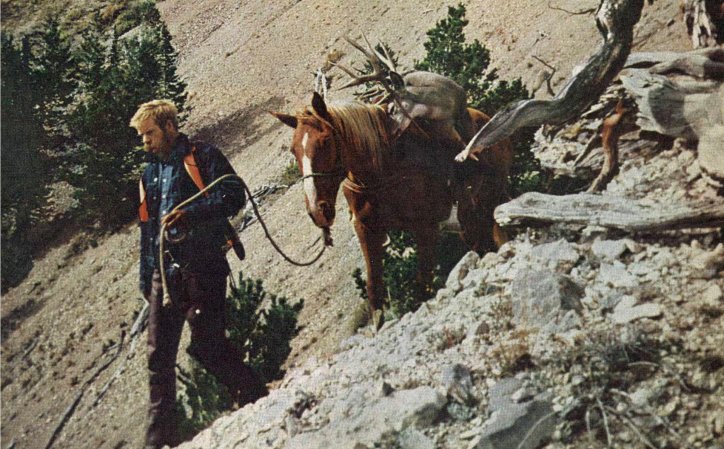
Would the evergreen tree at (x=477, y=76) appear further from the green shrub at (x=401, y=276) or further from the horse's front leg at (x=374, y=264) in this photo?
the horse's front leg at (x=374, y=264)

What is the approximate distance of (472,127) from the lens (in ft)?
13.4

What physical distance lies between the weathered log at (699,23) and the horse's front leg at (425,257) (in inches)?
72.1

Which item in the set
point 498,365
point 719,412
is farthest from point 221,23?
point 719,412

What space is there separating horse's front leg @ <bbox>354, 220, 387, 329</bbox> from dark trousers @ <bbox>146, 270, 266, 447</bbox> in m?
0.74

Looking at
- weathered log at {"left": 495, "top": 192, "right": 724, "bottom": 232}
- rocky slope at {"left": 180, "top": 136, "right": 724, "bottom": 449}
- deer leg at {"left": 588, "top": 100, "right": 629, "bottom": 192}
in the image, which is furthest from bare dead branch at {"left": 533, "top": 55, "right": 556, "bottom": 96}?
weathered log at {"left": 495, "top": 192, "right": 724, "bottom": 232}

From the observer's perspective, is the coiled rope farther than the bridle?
Yes

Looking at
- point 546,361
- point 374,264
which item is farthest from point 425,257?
point 546,361

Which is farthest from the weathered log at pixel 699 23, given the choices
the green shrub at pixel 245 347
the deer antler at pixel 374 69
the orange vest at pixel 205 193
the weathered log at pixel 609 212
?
the orange vest at pixel 205 193

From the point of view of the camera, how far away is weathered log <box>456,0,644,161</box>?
148 inches

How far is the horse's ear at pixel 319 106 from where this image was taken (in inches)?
131

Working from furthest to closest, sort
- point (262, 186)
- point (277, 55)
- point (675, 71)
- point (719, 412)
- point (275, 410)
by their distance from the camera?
point (277, 55) → point (262, 186) → point (675, 71) → point (275, 410) → point (719, 412)

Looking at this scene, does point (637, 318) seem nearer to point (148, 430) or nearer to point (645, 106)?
point (645, 106)

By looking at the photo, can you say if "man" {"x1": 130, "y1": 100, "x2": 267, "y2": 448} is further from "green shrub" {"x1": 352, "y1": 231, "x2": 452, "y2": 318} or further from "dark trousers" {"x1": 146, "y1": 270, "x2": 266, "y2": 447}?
"green shrub" {"x1": 352, "y1": 231, "x2": 452, "y2": 318}

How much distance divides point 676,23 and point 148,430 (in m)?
3.80
